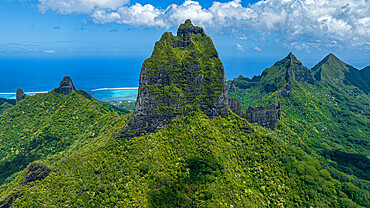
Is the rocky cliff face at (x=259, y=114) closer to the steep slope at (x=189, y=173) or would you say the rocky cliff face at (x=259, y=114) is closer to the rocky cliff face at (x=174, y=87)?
the steep slope at (x=189, y=173)

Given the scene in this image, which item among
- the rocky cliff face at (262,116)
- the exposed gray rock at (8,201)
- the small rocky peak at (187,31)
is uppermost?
the small rocky peak at (187,31)

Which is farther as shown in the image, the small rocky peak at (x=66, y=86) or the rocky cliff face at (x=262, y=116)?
the small rocky peak at (x=66, y=86)

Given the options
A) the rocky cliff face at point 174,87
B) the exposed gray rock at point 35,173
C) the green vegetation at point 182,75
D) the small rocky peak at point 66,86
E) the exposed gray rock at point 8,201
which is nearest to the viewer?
the exposed gray rock at point 8,201

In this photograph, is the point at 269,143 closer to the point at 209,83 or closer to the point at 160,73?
the point at 209,83

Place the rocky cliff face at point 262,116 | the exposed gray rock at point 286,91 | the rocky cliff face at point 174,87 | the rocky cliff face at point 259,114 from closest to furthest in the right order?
the rocky cliff face at point 174,87 < the rocky cliff face at point 259,114 < the rocky cliff face at point 262,116 < the exposed gray rock at point 286,91

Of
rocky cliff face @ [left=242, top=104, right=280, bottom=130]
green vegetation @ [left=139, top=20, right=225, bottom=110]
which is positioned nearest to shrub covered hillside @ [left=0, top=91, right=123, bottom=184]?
green vegetation @ [left=139, top=20, right=225, bottom=110]

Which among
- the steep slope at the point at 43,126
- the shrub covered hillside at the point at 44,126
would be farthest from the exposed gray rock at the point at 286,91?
the steep slope at the point at 43,126

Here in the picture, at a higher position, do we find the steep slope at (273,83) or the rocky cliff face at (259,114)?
the steep slope at (273,83)
